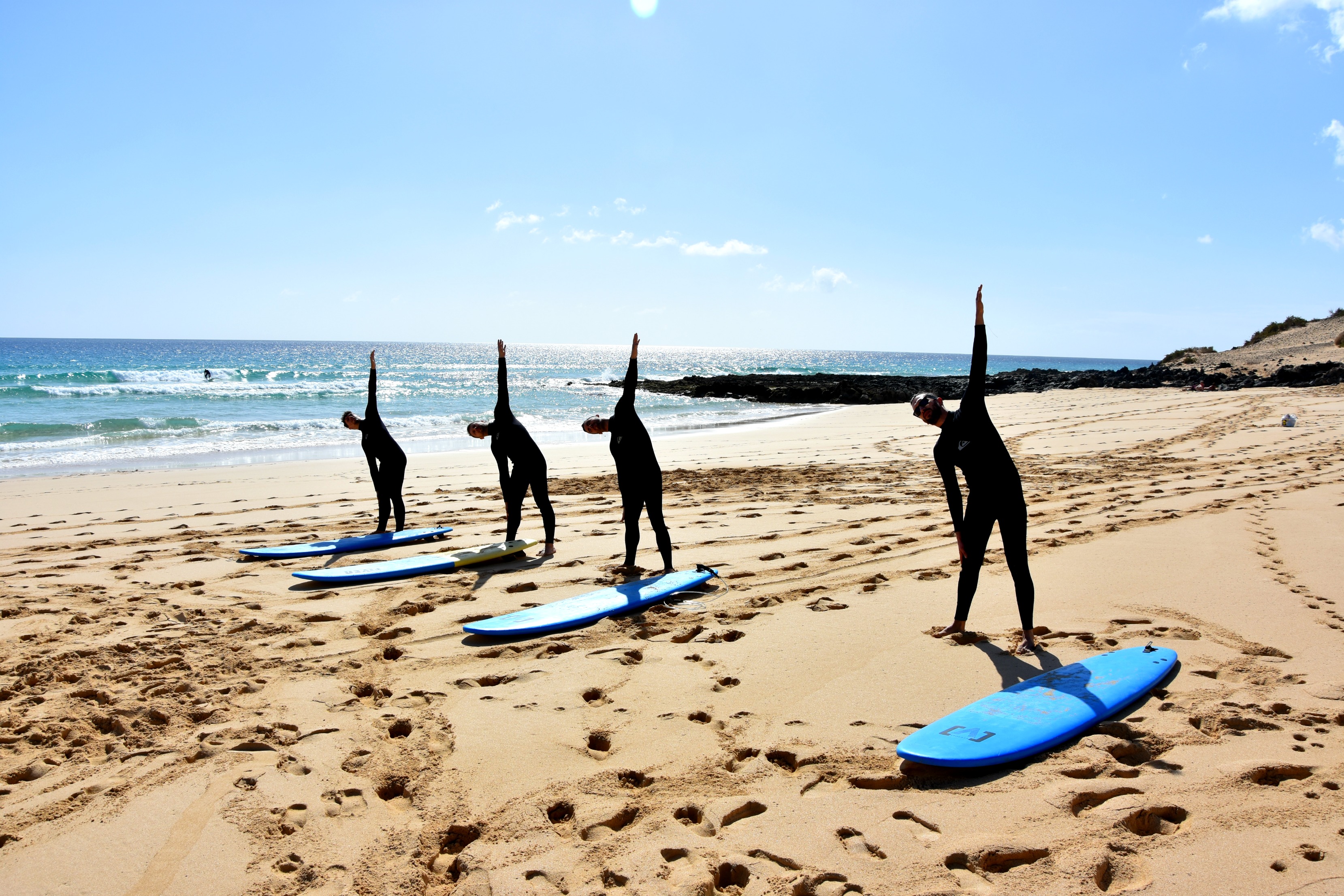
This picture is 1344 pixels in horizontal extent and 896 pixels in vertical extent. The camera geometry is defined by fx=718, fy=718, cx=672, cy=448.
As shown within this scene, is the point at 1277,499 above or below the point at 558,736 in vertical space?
above

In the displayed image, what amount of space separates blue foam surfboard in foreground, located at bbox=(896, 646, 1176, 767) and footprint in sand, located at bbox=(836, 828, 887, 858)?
500mm

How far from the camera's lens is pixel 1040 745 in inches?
124

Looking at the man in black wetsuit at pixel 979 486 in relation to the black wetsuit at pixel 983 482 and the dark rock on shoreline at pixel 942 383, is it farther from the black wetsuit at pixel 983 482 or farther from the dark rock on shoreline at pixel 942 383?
the dark rock on shoreline at pixel 942 383

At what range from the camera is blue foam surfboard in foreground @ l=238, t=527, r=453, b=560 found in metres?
7.25

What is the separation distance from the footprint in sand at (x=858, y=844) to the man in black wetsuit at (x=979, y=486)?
2249 mm

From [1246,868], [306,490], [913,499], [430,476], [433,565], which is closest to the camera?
[1246,868]

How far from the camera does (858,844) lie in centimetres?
260

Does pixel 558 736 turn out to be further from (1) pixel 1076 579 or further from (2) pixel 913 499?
(2) pixel 913 499

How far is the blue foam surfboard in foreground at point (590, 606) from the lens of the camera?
486cm

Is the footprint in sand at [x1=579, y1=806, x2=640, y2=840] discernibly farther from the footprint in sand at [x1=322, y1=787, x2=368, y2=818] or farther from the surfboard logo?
the surfboard logo

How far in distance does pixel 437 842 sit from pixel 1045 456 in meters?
13.5

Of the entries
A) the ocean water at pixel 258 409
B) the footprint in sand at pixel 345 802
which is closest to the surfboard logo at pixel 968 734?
the footprint in sand at pixel 345 802

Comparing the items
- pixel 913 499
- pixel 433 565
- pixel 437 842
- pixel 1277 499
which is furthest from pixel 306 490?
pixel 1277 499

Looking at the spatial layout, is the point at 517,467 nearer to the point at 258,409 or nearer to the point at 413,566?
the point at 413,566
